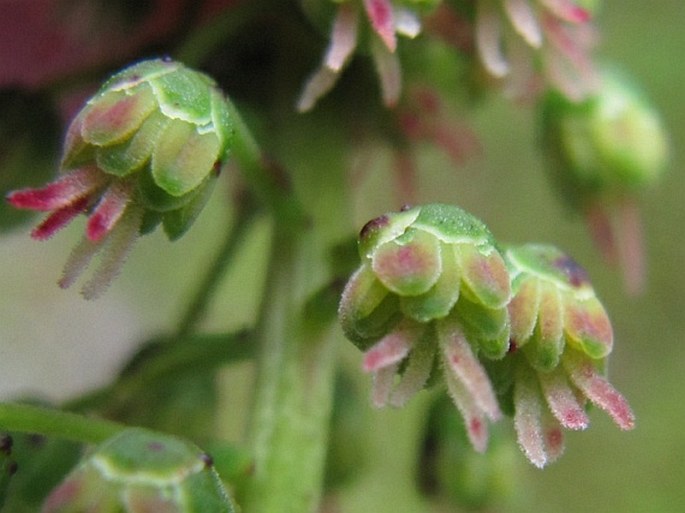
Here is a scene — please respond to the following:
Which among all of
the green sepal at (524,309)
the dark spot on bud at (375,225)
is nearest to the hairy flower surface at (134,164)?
the dark spot on bud at (375,225)

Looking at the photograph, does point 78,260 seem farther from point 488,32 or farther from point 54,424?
point 488,32

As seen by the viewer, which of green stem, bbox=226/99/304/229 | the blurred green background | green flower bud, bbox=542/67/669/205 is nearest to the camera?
green stem, bbox=226/99/304/229

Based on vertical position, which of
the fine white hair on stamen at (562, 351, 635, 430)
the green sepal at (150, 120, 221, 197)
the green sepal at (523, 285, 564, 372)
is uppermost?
the green sepal at (150, 120, 221, 197)

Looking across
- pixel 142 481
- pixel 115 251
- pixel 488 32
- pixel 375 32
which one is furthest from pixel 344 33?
pixel 142 481

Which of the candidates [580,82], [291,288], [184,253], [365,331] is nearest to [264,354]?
[291,288]

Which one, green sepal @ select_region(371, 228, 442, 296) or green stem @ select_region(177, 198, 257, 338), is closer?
green sepal @ select_region(371, 228, 442, 296)

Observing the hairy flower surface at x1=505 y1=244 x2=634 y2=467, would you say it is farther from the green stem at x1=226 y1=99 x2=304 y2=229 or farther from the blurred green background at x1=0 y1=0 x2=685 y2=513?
the blurred green background at x1=0 y1=0 x2=685 y2=513

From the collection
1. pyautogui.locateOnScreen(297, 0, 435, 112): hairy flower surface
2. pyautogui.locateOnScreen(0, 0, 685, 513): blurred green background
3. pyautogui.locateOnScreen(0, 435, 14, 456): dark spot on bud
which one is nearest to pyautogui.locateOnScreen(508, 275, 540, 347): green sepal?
pyautogui.locateOnScreen(297, 0, 435, 112): hairy flower surface
